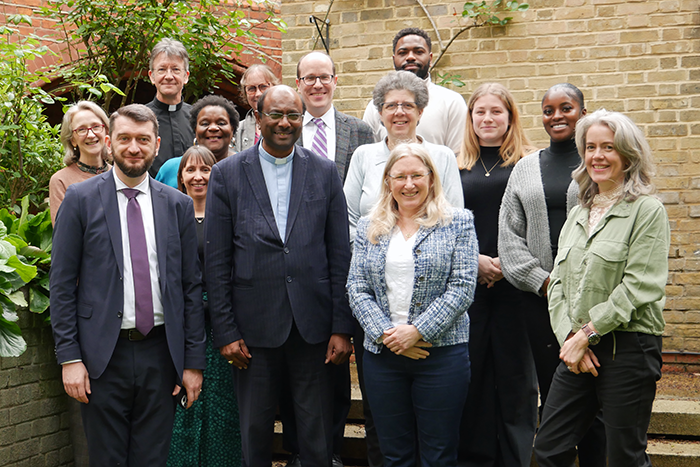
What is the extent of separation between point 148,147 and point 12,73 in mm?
2135

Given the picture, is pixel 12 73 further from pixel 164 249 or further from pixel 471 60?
pixel 471 60

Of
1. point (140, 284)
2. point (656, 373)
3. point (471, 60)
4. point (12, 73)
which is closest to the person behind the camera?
point (656, 373)

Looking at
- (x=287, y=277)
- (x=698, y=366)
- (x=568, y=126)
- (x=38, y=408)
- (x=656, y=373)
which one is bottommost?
(x=698, y=366)

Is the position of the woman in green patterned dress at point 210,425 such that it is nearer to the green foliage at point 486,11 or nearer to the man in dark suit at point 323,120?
the man in dark suit at point 323,120

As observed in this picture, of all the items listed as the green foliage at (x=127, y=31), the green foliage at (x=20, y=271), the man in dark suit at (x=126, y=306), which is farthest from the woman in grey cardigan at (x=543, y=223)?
the green foliage at (x=127, y=31)

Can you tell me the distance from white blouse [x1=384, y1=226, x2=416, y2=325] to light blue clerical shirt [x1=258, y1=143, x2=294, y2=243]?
554 mm

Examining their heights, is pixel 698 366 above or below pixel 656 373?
below

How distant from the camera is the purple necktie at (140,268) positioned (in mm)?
2982

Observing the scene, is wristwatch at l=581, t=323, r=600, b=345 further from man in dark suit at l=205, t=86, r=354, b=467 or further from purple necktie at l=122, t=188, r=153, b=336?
purple necktie at l=122, t=188, r=153, b=336

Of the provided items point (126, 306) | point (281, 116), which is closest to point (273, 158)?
point (281, 116)

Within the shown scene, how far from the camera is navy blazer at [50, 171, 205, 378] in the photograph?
291 centimetres

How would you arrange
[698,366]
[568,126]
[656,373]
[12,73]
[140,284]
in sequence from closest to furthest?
1. [656,373]
2. [140,284]
3. [568,126]
4. [12,73]
5. [698,366]

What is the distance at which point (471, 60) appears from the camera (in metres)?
5.82

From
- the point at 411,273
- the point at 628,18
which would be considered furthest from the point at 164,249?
the point at 628,18
